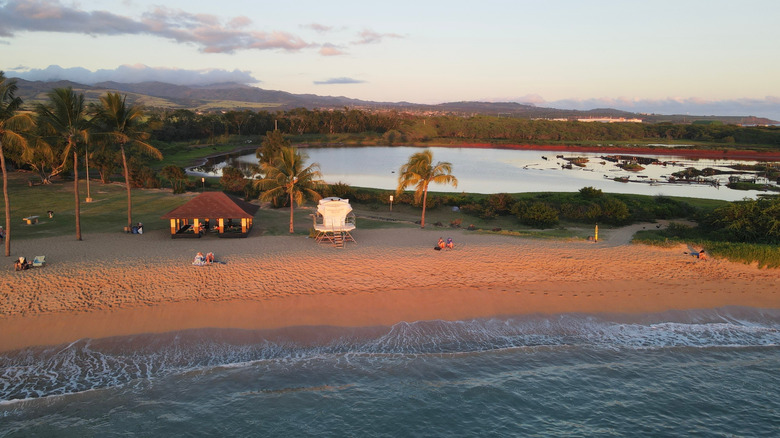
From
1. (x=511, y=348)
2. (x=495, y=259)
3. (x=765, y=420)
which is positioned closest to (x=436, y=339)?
(x=511, y=348)

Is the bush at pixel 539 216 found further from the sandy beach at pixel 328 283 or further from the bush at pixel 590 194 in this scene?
the sandy beach at pixel 328 283

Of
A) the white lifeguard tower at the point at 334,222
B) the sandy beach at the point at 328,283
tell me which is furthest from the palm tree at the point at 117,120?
the white lifeguard tower at the point at 334,222

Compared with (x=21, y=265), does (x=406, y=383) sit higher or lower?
lower

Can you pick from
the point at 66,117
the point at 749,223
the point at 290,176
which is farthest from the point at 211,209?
the point at 749,223

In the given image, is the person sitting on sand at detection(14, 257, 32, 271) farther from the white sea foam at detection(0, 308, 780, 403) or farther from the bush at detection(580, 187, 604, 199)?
the bush at detection(580, 187, 604, 199)

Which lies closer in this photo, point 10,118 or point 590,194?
point 10,118

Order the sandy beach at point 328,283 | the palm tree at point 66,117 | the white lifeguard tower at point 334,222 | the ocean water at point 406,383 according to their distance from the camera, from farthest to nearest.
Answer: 1. the white lifeguard tower at point 334,222
2. the palm tree at point 66,117
3. the sandy beach at point 328,283
4. the ocean water at point 406,383

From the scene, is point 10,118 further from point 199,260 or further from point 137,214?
point 137,214
